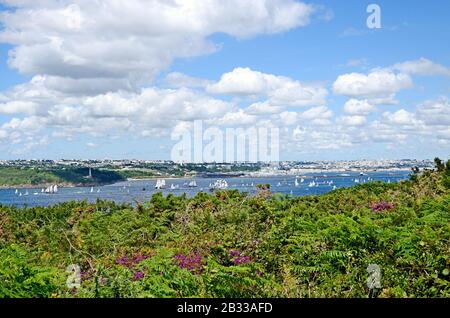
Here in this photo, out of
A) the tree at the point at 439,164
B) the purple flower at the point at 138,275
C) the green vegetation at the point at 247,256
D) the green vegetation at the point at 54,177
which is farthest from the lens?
the green vegetation at the point at 54,177

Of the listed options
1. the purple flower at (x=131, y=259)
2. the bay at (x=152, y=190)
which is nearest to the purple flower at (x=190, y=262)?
the purple flower at (x=131, y=259)

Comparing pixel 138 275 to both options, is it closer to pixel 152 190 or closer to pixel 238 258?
pixel 238 258

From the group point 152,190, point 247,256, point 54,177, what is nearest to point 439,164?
point 247,256

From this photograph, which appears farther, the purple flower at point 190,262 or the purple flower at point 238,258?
the purple flower at point 238,258

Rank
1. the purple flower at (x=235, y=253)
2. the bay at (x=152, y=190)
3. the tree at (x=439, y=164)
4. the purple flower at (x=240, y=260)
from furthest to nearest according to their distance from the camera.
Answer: the bay at (x=152, y=190) < the tree at (x=439, y=164) < the purple flower at (x=235, y=253) < the purple flower at (x=240, y=260)

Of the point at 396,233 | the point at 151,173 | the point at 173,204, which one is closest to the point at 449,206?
the point at 396,233

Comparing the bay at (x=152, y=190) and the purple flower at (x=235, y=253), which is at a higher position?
the purple flower at (x=235, y=253)

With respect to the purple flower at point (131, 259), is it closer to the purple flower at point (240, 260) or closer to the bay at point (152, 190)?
the purple flower at point (240, 260)
